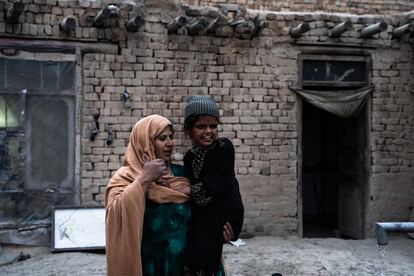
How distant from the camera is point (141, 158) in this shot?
2.04 metres

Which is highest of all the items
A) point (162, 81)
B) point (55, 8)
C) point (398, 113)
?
point (55, 8)

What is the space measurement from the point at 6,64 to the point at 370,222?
18.4 ft

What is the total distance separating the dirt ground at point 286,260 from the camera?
4.98 meters

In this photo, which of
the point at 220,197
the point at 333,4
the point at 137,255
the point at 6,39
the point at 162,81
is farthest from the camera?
the point at 333,4

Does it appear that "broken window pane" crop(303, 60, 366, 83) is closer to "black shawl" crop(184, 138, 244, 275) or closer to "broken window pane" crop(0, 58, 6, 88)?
"broken window pane" crop(0, 58, 6, 88)

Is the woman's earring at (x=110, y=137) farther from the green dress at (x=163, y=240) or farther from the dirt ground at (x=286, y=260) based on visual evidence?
the green dress at (x=163, y=240)

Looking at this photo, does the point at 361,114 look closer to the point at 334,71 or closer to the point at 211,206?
the point at 334,71

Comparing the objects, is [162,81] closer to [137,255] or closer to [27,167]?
[27,167]

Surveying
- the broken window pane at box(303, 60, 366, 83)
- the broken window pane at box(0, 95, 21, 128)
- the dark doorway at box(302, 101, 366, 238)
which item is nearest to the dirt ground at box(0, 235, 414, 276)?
the broken window pane at box(0, 95, 21, 128)

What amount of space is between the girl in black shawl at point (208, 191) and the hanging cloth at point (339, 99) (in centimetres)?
464

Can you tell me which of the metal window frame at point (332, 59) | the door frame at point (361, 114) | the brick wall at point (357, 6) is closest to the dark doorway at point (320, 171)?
the door frame at point (361, 114)

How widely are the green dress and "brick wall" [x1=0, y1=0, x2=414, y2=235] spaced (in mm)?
4167

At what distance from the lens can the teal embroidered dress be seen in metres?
1.98

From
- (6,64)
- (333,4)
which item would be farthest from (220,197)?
(333,4)
